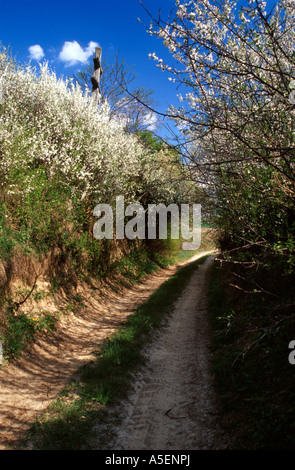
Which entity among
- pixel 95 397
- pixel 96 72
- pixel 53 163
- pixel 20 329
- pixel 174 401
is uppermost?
pixel 96 72

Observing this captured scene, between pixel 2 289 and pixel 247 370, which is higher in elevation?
A: pixel 2 289

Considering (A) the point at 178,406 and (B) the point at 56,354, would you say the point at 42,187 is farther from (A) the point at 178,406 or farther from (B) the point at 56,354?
(A) the point at 178,406

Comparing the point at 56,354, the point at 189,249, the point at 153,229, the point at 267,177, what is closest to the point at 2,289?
the point at 56,354

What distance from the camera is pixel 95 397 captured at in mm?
5027

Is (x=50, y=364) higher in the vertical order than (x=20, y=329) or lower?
lower

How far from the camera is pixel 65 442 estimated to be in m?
3.98

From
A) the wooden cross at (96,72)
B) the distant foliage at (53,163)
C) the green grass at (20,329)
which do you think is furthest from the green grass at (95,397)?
the wooden cross at (96,72)

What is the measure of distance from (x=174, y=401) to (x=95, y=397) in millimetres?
1350

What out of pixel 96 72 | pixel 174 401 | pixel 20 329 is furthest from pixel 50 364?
pixel 96 72

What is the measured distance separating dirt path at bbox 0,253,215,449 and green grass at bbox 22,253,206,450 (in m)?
0.27

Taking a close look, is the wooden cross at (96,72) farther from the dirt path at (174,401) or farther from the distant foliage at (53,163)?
the dirt path at (174,401)

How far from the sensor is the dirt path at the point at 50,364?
15.2 feet

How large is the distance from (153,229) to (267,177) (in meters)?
15.2

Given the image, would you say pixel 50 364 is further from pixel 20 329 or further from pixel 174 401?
pixel 174 401
